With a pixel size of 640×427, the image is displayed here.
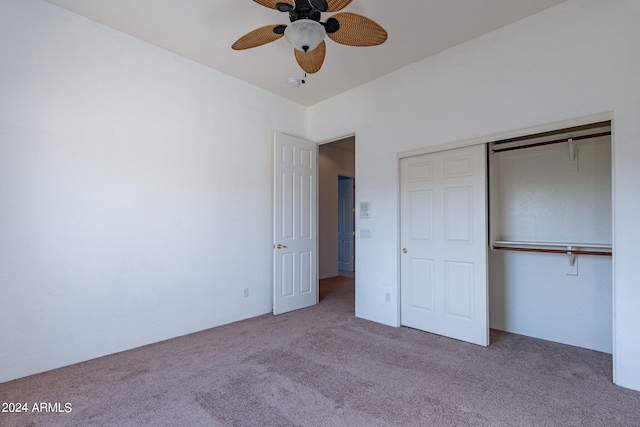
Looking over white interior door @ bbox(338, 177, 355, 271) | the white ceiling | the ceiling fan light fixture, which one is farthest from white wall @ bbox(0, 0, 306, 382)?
white interior door @ bbox(338, 177, 355, 271)

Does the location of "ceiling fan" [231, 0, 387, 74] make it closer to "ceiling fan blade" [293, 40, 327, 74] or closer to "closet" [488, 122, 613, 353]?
"ceiling fan blade" [293, 40, 327, 74]

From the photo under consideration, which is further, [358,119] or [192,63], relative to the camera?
[358,119]

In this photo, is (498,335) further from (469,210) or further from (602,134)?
(602,134)

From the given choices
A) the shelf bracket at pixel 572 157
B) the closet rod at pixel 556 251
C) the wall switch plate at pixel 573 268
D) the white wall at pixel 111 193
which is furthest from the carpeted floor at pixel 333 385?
the shelf bracket at pixel 572 157

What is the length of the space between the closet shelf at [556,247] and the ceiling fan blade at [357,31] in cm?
254

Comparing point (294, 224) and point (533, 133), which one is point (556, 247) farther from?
point (294, 224)

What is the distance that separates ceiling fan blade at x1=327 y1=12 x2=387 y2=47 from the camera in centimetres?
203

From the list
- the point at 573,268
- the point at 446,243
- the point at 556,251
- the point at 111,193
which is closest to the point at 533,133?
the point at 556,251

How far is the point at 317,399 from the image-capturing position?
7.08 feet

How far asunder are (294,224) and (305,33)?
2.79 metres

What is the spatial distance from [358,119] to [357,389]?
323 cm

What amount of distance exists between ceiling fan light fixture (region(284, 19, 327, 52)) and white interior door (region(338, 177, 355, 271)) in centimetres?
578

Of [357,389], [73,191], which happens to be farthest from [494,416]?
[73,191]

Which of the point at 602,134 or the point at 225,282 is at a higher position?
the point at 602,134
